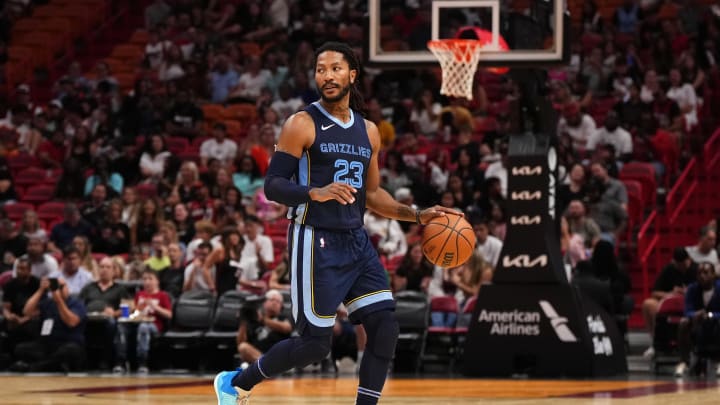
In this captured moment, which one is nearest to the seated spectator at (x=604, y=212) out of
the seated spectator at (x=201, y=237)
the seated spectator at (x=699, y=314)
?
the seated spectator at (x=699, y=314)

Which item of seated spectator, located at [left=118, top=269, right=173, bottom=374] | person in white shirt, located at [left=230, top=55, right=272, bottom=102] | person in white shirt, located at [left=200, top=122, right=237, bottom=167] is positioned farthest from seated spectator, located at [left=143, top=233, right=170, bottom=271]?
person in white shirt, located at [left=230, top=55, right=272, bottom=102]

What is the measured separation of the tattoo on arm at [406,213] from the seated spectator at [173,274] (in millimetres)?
9670

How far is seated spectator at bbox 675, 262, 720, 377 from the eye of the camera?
49.1 ft

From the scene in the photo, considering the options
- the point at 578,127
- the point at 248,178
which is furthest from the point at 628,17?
the point at 248,178

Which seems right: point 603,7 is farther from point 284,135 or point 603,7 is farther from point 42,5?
point 284,135

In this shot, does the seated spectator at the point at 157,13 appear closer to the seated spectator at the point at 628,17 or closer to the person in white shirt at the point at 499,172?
the seated spectator at the point at 628,17

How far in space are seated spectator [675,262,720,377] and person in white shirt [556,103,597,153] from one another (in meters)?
4.69

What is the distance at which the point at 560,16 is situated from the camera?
1388 cm

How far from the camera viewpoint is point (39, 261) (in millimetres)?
17156

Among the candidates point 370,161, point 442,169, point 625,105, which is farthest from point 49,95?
point 370,161

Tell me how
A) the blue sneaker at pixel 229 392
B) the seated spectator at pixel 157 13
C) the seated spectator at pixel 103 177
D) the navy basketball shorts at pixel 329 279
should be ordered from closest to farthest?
the navy basketball shorts at pixel 329 279 < the blue sneaker at pixel 229 392 < the seated spectator at pixel 103 177 < the seated spectator at pixel 157 13

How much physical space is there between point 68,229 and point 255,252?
3035 millimetres

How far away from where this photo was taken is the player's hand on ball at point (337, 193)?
709 cm

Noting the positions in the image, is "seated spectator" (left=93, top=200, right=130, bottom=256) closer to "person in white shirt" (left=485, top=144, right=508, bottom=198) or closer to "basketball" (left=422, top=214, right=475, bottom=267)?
"person in white shirt" (left=485, top=144, right=508, bottom=198)
